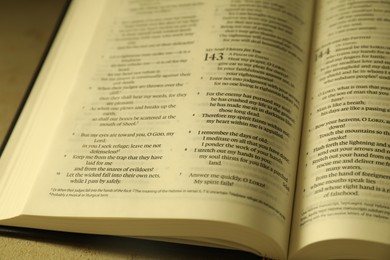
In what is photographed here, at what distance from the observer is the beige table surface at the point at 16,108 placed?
18.8 inches

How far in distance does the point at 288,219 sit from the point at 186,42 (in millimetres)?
270

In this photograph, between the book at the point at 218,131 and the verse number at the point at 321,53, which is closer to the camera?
the book at the point at 218,131

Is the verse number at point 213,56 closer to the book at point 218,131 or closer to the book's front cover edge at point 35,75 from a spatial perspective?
the book at point 218,131

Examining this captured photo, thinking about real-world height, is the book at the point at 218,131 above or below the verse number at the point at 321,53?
below

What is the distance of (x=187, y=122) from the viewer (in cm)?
51

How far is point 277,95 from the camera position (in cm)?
52

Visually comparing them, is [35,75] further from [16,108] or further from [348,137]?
[348,137]

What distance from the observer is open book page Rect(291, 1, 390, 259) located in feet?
1.45

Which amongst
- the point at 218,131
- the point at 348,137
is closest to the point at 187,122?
the point at 218,131

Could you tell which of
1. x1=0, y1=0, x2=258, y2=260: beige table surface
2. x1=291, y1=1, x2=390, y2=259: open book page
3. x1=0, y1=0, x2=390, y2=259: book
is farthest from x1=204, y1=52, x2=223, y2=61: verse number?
x1=0, y1=0, x2=258, y2=260: beige table surface

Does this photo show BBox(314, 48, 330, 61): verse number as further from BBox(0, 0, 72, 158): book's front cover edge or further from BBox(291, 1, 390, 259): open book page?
BBox(0, 0, 72, 158): book's front cover edge

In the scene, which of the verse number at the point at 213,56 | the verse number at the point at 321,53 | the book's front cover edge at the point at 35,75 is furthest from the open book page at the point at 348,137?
the book's front cover edge at the point at 35,75

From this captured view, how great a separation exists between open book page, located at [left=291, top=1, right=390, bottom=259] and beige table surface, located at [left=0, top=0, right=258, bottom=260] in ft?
0.32

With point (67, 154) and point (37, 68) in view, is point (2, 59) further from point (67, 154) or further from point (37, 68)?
point (67, 154)
